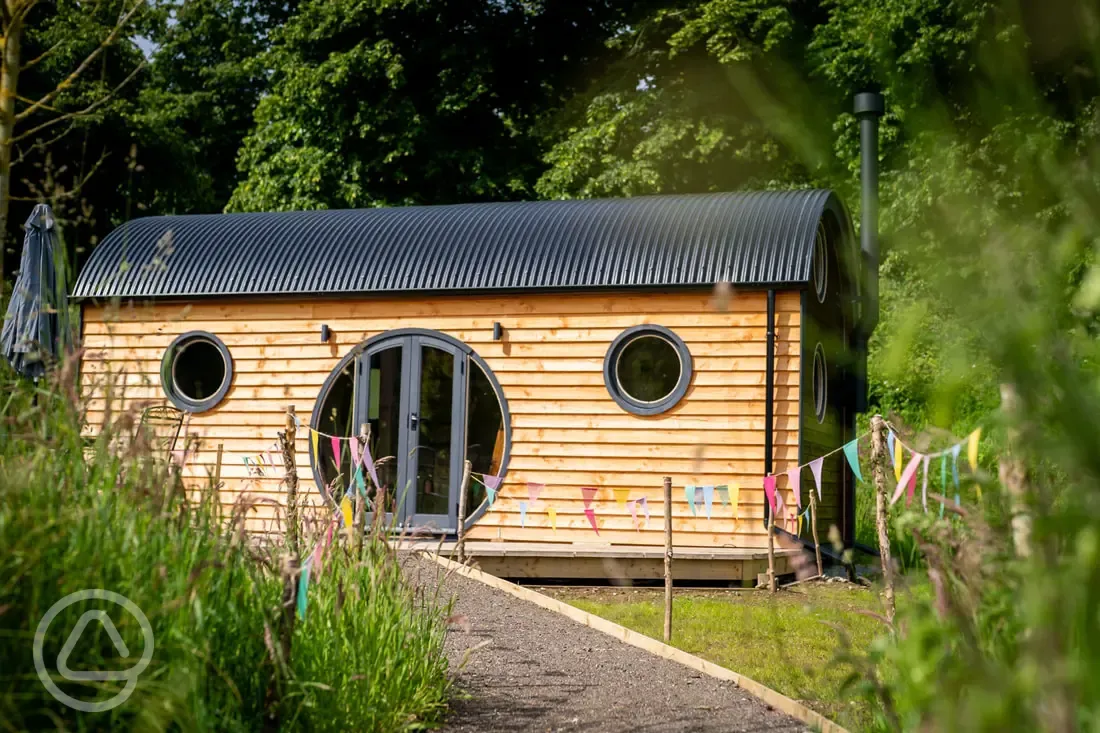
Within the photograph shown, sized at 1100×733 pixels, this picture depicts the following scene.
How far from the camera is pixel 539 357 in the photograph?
11.2m

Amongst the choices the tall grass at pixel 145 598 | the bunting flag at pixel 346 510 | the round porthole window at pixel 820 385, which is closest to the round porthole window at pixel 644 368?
the round porthole window at pixel 820 385

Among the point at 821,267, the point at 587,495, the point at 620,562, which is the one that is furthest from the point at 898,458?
the point at 821,267

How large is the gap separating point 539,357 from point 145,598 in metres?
8.19

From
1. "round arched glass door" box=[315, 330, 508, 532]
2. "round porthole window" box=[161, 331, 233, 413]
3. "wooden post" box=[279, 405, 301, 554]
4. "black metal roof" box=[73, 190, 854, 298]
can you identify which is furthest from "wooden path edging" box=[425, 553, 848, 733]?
"round porthole window" box=[161, 331, 233, 413]

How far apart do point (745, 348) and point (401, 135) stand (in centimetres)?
1372

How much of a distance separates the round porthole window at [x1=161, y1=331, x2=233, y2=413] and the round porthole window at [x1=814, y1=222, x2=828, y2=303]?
20.1ft

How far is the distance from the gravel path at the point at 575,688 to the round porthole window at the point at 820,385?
5.31m

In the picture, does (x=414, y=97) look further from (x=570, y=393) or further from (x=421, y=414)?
(x=570, y=393)

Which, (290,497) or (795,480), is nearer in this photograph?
(290,497)

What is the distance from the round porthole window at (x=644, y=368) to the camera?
10734 mm

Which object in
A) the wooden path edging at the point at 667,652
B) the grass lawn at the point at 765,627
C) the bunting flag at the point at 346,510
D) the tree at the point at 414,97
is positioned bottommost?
the grass lawn at the point at 765,627

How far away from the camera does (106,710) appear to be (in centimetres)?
295

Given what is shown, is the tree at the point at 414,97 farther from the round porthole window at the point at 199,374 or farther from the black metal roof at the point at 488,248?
the round porthole window at the point at 199,374

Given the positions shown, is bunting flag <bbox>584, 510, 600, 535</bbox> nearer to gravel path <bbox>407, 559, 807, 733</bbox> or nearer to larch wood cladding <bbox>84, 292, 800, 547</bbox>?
larch wood cladding <bbox>84, 292, 800, 547</bbox>
